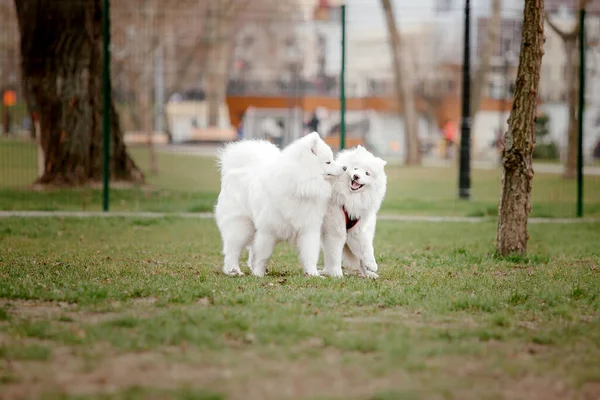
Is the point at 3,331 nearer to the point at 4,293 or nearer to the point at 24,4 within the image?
the point at 4,293

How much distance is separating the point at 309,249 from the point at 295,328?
2.60 metres

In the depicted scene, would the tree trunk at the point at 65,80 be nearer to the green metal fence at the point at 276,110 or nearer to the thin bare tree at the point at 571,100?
the green metal fence at the point at 276,110

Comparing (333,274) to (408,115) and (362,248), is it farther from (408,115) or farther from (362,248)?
(408,115)

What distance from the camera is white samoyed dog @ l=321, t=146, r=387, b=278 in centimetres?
924

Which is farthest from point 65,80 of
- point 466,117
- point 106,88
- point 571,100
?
point 571,100

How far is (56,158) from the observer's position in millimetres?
18969

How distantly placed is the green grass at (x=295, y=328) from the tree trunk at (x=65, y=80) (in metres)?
7.61

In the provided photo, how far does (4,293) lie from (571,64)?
68.8ft

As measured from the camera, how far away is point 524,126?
36.0ft

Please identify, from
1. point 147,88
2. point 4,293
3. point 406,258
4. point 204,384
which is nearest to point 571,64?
point 147,88

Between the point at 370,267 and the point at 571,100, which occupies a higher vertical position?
the point at 571,100

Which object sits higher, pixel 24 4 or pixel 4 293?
pixel 24 4

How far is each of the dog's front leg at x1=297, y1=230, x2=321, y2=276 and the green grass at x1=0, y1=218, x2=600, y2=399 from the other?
0.79ft

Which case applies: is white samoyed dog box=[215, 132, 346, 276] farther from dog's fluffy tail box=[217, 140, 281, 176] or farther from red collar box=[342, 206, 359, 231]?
red collar box=[342, 206, 359, 231]
